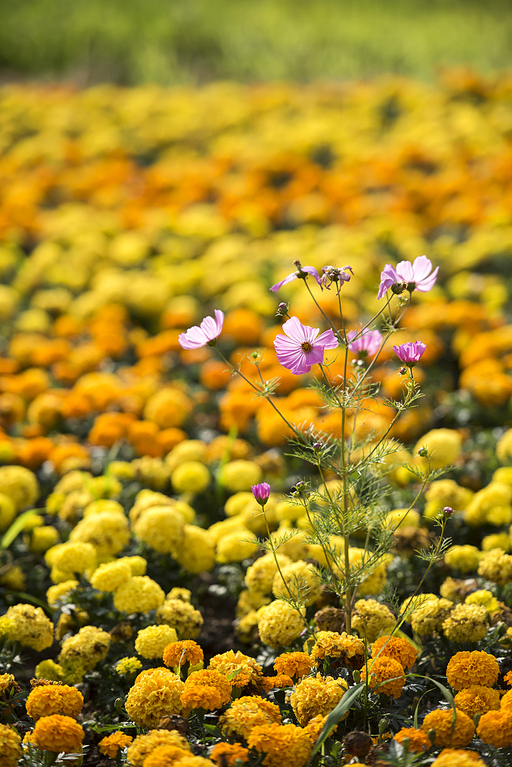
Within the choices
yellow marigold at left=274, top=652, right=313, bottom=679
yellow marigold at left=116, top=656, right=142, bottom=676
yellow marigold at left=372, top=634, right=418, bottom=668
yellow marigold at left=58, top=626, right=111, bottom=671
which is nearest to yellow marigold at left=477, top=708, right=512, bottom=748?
yellow marigold at left=372, top=634, right=418, bottom=668

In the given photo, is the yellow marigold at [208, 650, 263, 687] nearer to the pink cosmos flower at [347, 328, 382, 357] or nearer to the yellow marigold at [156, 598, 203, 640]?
the yellow marigold at [156, 598, 203, 640]

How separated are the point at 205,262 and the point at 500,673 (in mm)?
3676

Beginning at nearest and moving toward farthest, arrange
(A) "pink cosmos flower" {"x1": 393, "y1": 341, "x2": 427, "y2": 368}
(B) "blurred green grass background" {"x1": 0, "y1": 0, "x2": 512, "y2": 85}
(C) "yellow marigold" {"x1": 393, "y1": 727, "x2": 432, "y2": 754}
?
1. (C) "yellow marigold" {"x1": 393, "y1": 727, "x2": 432, "y2": 754}
2. (A) "pink cosmos flower" {"x1": 393, "y1": 341, "x2": 427, "y2": 368}
3. (B) "blurred green grass background" {"x1": 0, "y1": 0, "x2": 512, "y2": 85}

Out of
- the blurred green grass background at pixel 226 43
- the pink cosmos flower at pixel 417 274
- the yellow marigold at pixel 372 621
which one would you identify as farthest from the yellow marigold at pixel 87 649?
the blurred green grass background at pixel 226 43

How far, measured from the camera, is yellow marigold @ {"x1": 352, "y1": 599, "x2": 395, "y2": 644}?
1829 millimetres

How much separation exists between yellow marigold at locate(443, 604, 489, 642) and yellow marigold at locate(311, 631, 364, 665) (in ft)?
1.00

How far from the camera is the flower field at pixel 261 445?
1588mm

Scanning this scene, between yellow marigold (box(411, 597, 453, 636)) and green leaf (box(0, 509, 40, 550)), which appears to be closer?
yellow marigold (box(411, 597, 453, 636))

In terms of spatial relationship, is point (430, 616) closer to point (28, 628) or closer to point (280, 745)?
point (280, 745)

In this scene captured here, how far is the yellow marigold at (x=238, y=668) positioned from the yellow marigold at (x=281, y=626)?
6.0 inches

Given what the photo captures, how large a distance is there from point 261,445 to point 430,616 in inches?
63.0

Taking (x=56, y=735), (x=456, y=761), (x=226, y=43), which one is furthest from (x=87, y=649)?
(x=226, y=43)

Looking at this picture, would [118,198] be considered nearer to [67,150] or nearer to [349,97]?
[67,150]

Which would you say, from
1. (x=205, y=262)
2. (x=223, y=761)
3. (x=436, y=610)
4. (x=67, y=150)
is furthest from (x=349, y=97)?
(x=223, y=761)
